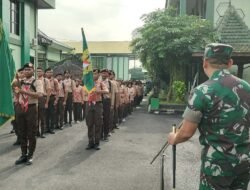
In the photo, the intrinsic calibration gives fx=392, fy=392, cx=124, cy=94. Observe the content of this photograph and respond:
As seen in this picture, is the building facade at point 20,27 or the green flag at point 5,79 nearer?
the green flag at point 5,79

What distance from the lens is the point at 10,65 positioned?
5.38m

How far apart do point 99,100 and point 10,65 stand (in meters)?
4.38

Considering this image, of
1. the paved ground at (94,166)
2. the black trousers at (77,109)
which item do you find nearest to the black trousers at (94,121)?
the paved ground at (94,166)

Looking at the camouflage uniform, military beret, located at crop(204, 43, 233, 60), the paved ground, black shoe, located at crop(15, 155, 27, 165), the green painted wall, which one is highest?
the green painted wall

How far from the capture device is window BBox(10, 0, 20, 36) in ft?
59.3

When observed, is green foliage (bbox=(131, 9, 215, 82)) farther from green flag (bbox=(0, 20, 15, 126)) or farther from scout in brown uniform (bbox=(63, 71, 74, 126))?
green flag (bbox=(0, 20, 15, 126))

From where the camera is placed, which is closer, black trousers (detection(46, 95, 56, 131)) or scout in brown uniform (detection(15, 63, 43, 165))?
scout in brown uniform (detection(15, 63, 43, 165))

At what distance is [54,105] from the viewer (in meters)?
12.3

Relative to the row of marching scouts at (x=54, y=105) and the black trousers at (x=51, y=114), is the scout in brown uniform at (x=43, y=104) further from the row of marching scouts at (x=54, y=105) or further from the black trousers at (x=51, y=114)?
the black trousers at (x=51, y=114)

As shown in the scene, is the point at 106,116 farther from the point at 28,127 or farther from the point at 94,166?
the point at 28,127

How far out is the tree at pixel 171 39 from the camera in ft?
69.0

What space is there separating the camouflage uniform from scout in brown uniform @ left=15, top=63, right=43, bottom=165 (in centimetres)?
502

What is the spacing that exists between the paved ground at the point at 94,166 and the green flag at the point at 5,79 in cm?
135

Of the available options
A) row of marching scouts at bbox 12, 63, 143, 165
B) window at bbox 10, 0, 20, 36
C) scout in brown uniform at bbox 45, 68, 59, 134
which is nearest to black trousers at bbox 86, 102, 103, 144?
row of marching scouts at bbox 12, 63, 143, 165
